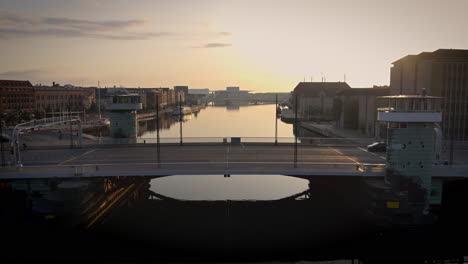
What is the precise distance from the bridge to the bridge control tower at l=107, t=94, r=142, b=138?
476 centimetres

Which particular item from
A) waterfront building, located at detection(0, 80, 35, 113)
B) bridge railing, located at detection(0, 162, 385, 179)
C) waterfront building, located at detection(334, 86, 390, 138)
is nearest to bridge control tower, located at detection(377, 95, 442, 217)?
bridge railing, located at detection(0, 162, 385, 179)

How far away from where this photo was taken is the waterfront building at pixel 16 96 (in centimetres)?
9068

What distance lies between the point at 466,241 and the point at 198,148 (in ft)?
72.5

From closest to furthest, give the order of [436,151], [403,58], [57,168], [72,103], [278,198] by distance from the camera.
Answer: [57,168], [436,151], [278,198], [403,58], [72,103]

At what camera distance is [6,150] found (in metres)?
36.7

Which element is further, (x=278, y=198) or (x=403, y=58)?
(x=403, y=58)

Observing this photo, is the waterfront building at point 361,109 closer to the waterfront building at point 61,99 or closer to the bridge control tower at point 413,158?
the bridge control tower at point 413,158

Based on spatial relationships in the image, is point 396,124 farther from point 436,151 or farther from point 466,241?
point 466,241

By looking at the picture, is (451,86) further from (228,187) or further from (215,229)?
(215,229)

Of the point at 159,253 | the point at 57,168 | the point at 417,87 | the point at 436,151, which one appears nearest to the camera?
the point at 159,253

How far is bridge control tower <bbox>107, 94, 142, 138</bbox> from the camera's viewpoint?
41844mm

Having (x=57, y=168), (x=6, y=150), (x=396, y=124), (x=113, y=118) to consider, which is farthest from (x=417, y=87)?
(x=6, y=150)

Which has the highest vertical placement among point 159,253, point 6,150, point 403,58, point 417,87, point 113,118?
point 403,58

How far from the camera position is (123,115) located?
4219cm
